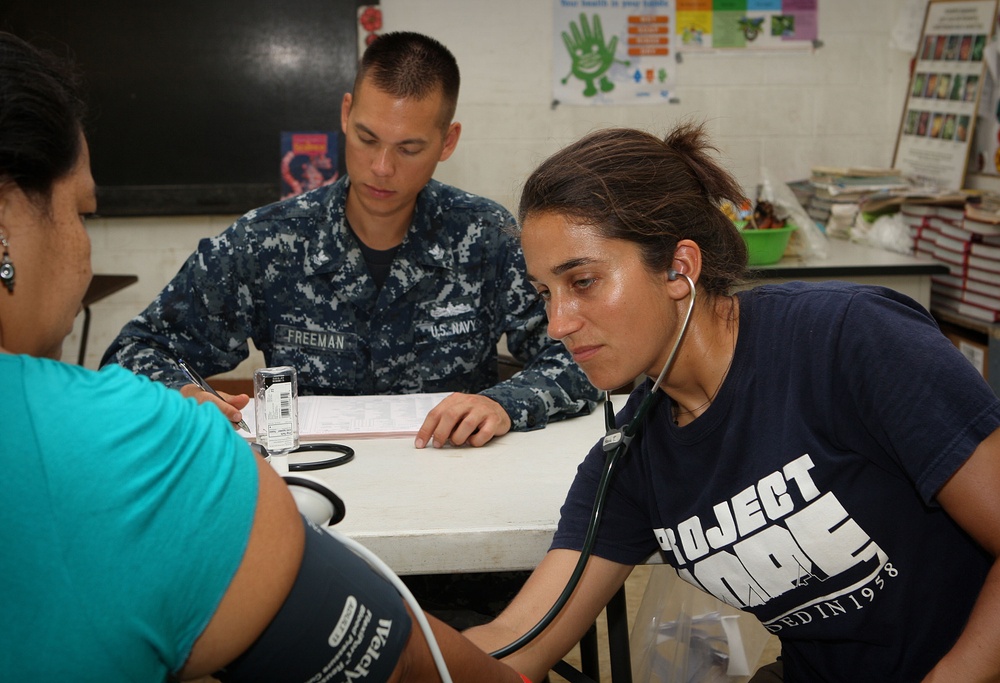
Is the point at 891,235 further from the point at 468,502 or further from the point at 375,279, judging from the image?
the point at 468,502

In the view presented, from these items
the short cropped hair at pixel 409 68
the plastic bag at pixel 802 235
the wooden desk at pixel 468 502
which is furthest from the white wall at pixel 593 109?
the wooden desk at pixel 468 502

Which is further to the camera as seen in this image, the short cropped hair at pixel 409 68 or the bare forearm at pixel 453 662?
the short cropped hair at pixel 409 68

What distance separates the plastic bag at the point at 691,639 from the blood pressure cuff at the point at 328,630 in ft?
3.06

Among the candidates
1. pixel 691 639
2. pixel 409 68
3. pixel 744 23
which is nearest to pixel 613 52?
pixel 744 23

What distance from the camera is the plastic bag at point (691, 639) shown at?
1.57 meters

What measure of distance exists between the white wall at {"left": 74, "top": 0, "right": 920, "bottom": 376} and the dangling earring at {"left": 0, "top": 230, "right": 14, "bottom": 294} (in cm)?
287

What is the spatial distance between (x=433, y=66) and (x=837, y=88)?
2.27 m

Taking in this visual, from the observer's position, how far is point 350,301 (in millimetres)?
2090

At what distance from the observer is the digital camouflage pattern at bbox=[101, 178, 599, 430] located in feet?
6.64

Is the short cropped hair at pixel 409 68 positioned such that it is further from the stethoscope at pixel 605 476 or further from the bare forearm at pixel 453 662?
the bare forearm at pixel 453 662

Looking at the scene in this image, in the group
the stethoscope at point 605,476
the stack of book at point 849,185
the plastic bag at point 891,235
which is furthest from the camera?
the stack of book at point 849,185

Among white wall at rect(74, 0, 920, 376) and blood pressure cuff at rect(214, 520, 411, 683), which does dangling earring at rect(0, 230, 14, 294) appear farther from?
white wall at rect(74, 0, 920, 376)

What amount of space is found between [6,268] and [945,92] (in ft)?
11.6

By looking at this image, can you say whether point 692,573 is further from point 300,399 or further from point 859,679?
point 300,399
